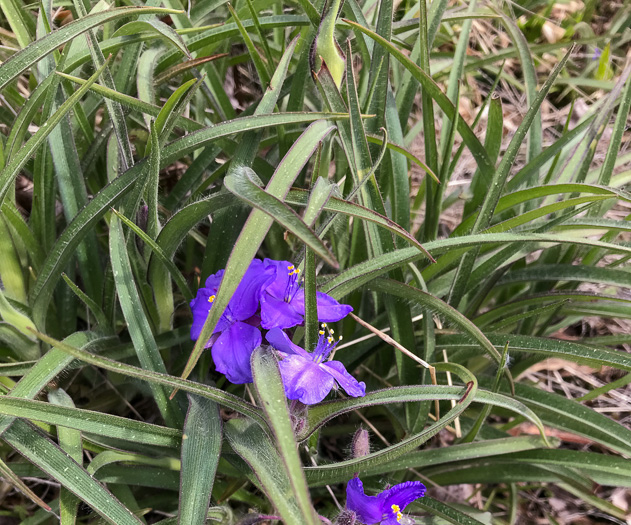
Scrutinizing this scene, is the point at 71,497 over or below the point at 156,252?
below

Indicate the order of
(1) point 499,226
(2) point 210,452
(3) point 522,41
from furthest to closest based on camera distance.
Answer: (3) point 522,41, (1) point 499,226, (2) point 210,452

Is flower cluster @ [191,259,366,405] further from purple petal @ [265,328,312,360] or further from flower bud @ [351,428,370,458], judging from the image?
flower bud @ [351,428,370,458]

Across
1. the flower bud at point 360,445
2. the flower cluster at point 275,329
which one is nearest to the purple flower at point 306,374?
the flower cluster at point 275,329

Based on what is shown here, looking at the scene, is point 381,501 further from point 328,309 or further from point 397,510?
point 328,309

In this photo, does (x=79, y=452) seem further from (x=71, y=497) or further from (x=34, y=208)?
(x=34, y=208)

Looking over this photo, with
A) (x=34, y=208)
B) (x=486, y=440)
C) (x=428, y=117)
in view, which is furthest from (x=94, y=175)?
(x=486, y=440)

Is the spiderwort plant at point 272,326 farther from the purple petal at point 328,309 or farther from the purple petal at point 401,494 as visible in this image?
the purple petal at point 401,494
